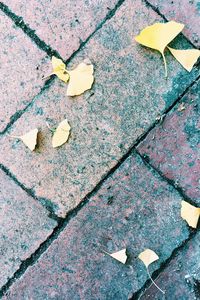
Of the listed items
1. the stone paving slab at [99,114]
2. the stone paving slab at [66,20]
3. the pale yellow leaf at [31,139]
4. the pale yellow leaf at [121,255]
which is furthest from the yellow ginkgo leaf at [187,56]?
the pale yellow leaf at [121,255]

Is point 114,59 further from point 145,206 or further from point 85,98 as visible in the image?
point 145,206

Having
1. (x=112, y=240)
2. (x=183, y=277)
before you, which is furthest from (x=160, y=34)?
Answer: (x=183, y=277)

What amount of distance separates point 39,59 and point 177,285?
981 millimetres

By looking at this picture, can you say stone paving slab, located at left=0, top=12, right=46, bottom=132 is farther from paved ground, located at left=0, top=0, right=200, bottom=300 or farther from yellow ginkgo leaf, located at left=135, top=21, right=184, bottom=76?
yellow ginkgo leaf, located at left=135, top=21, right=184, bottom=76

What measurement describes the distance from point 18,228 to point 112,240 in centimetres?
35

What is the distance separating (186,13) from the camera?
1929mm

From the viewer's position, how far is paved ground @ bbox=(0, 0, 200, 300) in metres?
1.87

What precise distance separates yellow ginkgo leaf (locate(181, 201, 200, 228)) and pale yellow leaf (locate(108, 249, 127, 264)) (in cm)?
25

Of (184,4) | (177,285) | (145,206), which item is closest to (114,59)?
(184,4)

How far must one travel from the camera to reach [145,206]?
1886 millimetres

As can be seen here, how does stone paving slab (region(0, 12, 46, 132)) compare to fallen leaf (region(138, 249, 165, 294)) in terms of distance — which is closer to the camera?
fallen leaf (region(138, 249, 165, 294))

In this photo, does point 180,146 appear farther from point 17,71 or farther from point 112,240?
point 17,71

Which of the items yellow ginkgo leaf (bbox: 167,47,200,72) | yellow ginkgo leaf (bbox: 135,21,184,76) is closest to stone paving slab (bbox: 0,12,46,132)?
yellow ginkgo leaf (bbox: 135,21,184,76)

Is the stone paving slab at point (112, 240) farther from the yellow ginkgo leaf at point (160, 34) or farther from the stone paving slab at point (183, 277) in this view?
the yellow ginkgo leaf at point (160, 34)
